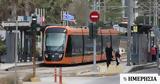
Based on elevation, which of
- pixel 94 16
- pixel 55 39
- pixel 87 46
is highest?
pixel 94 16

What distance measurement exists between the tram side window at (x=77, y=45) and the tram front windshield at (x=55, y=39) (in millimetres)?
885

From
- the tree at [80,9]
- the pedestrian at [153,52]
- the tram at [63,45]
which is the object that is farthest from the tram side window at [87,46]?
the tree at [80,9]

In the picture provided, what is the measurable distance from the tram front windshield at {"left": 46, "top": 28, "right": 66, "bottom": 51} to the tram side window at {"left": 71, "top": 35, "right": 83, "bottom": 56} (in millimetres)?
885

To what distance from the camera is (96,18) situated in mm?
34031

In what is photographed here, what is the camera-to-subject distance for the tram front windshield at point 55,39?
42.8 metres

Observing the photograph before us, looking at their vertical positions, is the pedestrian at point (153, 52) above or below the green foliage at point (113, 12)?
below

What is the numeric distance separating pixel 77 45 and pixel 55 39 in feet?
6.83

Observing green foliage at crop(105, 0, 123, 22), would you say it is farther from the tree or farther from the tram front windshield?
the tram front windshield

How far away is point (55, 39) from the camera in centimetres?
4303

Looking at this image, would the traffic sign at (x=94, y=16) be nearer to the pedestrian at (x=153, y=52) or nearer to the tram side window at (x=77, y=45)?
the tram side window at (x=77, y=45)

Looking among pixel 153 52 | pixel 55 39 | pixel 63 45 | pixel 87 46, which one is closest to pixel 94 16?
pixel 63 45

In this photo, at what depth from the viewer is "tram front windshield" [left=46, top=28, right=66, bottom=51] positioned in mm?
42812

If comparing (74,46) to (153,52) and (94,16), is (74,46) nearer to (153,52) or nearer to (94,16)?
(153,52)

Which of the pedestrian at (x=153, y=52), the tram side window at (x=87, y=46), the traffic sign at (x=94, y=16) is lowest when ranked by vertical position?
the pedestrian at (x=153, y=52)
